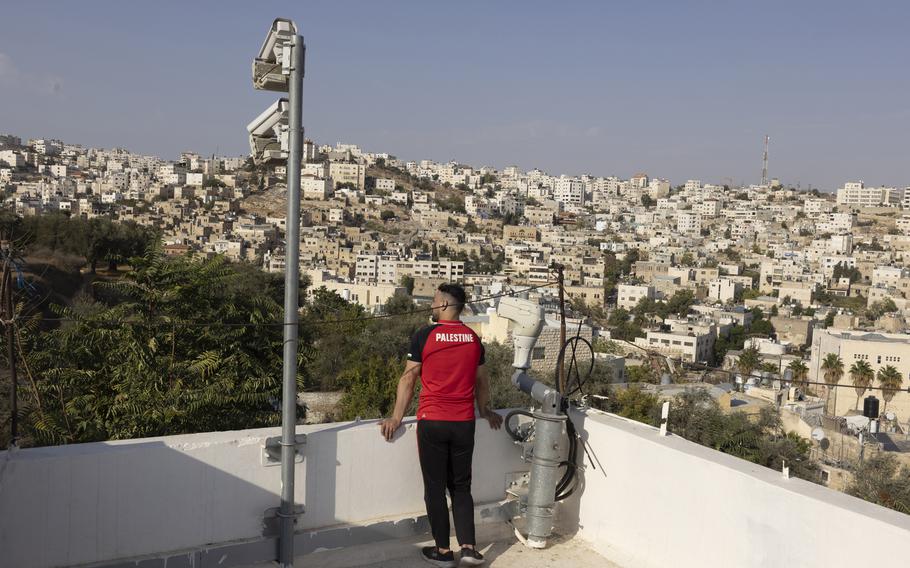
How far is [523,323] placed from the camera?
3539 mm

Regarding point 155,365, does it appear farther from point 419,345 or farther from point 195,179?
point 195,179

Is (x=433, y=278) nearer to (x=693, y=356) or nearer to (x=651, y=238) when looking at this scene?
(x=693, y=356)

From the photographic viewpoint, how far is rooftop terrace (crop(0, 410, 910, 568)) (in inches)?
104

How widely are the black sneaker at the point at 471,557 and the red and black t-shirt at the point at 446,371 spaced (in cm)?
48

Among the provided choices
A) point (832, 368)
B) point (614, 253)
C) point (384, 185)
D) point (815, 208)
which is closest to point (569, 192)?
point (815, 208)

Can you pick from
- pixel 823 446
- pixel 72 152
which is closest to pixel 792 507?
pixel 823 446

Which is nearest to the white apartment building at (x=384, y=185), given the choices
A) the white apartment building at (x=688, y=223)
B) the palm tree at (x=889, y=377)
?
the white apartment building at (x=688, y=223)

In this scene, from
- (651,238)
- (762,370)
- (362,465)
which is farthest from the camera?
(651,238)

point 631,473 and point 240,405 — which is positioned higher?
point 631,473

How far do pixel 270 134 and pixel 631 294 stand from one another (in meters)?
66.9

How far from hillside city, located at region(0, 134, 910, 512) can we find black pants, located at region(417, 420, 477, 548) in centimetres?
83

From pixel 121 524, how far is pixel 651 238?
353 feet

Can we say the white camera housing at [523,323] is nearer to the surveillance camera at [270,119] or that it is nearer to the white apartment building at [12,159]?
the surveillance camera at [270,119]

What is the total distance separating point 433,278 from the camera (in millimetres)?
64438
